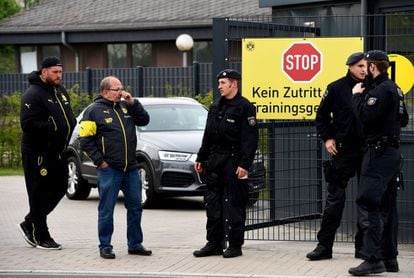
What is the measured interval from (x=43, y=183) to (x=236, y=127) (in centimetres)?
226

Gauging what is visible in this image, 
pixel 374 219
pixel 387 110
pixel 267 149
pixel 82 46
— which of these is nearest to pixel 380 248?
pixel 374 219

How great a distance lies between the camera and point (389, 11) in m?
11.9

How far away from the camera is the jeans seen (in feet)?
35.9

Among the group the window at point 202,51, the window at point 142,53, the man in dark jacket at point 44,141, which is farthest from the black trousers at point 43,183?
the window at point 142,53

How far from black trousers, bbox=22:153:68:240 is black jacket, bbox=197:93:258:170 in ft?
5.89

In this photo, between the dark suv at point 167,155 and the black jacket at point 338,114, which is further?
the dark suv at point 167,155

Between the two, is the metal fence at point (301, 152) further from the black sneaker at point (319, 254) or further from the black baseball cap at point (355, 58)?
the black sneaker at point (319, 254)

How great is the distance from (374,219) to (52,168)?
3.63 meters

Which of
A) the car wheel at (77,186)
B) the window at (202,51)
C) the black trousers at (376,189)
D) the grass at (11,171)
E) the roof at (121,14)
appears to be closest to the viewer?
the black trousers at (376,189)

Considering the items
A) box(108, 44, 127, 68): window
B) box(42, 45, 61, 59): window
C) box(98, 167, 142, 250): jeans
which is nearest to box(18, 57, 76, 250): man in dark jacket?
box(98, 167, 142, 250): jeans

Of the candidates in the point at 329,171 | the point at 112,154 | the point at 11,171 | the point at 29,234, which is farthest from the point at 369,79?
the point at 11,171

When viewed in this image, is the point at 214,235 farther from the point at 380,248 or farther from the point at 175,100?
the point at 175,100

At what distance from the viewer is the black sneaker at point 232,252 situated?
35.5 ft

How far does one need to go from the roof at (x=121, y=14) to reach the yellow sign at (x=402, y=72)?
18612 millimetres
